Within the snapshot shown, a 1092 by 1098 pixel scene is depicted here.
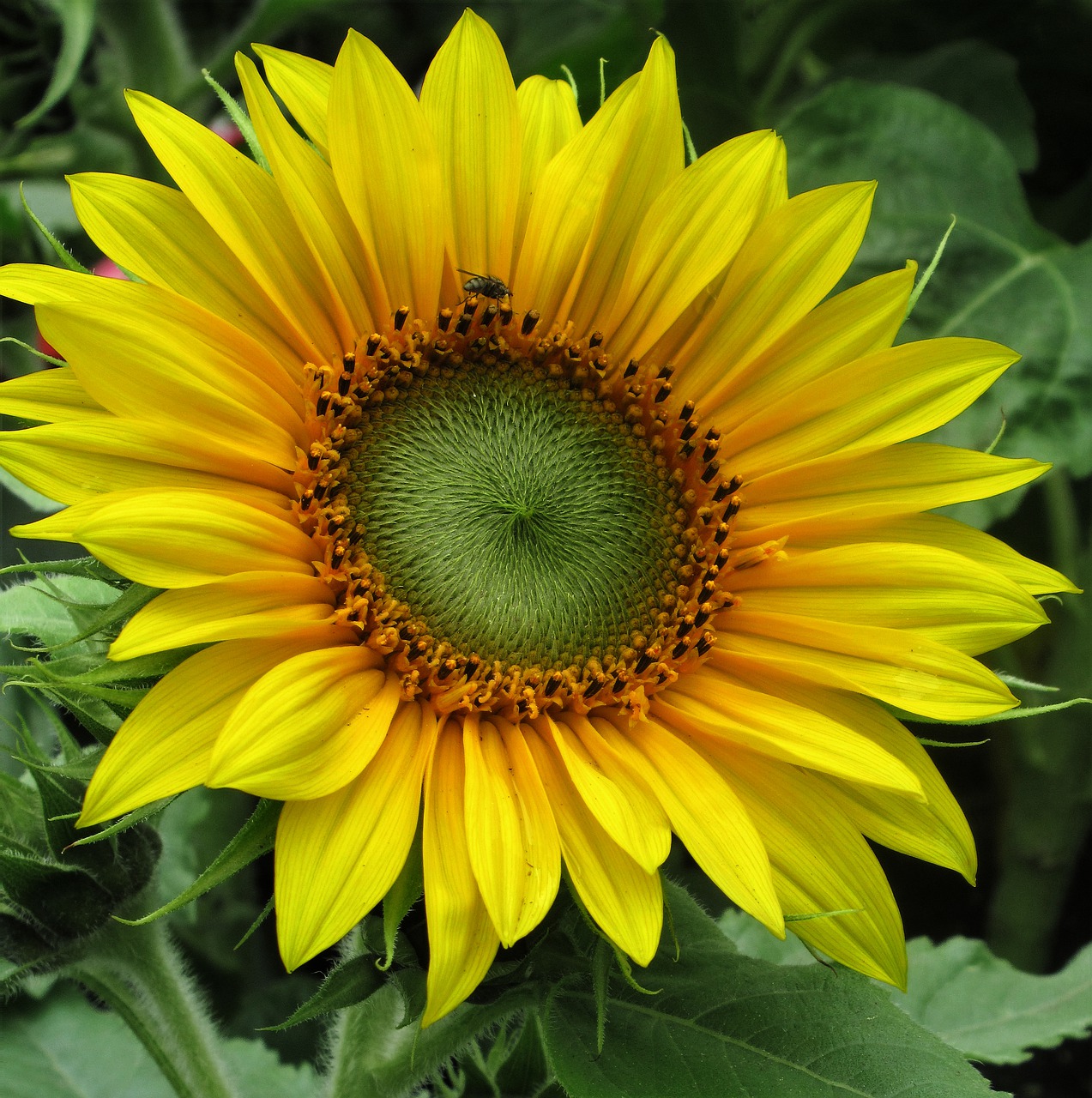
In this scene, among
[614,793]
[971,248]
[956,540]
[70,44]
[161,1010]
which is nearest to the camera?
[614,793]

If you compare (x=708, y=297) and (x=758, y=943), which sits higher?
(x=708, y=297)

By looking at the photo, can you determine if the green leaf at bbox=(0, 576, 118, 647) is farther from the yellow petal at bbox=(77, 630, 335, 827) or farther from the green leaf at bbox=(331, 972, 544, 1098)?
the green leaf at bbox=(331, 972, 544, 1098)

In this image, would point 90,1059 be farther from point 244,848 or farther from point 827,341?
point 827,341

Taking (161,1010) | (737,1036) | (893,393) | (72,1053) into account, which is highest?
(893,393)

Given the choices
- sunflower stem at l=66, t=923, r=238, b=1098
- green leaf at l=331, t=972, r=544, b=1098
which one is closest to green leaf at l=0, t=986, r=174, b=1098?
sunflower stem at l=66, t=923, r=238, b=1098

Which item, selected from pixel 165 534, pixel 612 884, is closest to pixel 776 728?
pixel 612 884
